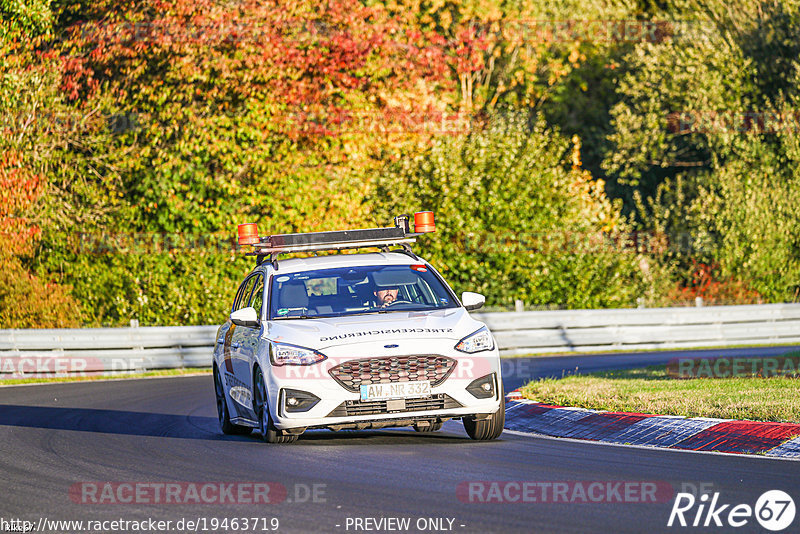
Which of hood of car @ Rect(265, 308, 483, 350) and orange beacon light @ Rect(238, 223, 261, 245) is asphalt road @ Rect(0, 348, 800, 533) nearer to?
hood of car @ Rect(265, 308, 483, 350)

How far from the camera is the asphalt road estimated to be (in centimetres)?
769

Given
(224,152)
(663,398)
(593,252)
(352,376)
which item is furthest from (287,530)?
(593,252)

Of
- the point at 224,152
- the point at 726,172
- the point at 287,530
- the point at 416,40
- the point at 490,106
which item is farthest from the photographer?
the point at 490,106

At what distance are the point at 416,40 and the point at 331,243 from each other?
825 inches

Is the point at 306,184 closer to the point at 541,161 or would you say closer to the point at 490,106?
the point at 541,161

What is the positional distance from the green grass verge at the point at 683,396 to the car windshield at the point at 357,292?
223 centimetres

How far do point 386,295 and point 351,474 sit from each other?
315 centimetres

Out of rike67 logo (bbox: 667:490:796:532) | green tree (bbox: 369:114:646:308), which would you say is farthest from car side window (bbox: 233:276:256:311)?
green tree (bbox: 369:114:646:308)

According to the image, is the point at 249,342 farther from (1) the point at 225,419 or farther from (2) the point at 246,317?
(1) the point at 225,419

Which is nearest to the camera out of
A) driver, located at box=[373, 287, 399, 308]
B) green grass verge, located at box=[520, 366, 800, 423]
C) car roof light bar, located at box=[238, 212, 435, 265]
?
green grass verge, located at box=[520, 366, 800, 423]

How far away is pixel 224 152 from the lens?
1137 inches

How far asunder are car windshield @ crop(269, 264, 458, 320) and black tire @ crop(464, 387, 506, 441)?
47.9 inches

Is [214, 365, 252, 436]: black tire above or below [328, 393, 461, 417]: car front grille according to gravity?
below

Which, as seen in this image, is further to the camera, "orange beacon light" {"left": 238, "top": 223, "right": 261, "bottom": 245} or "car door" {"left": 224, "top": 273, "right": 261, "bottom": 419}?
"orange beacon light" {"left": 238, "top": 223, "right": 261, "bottom": 245}
